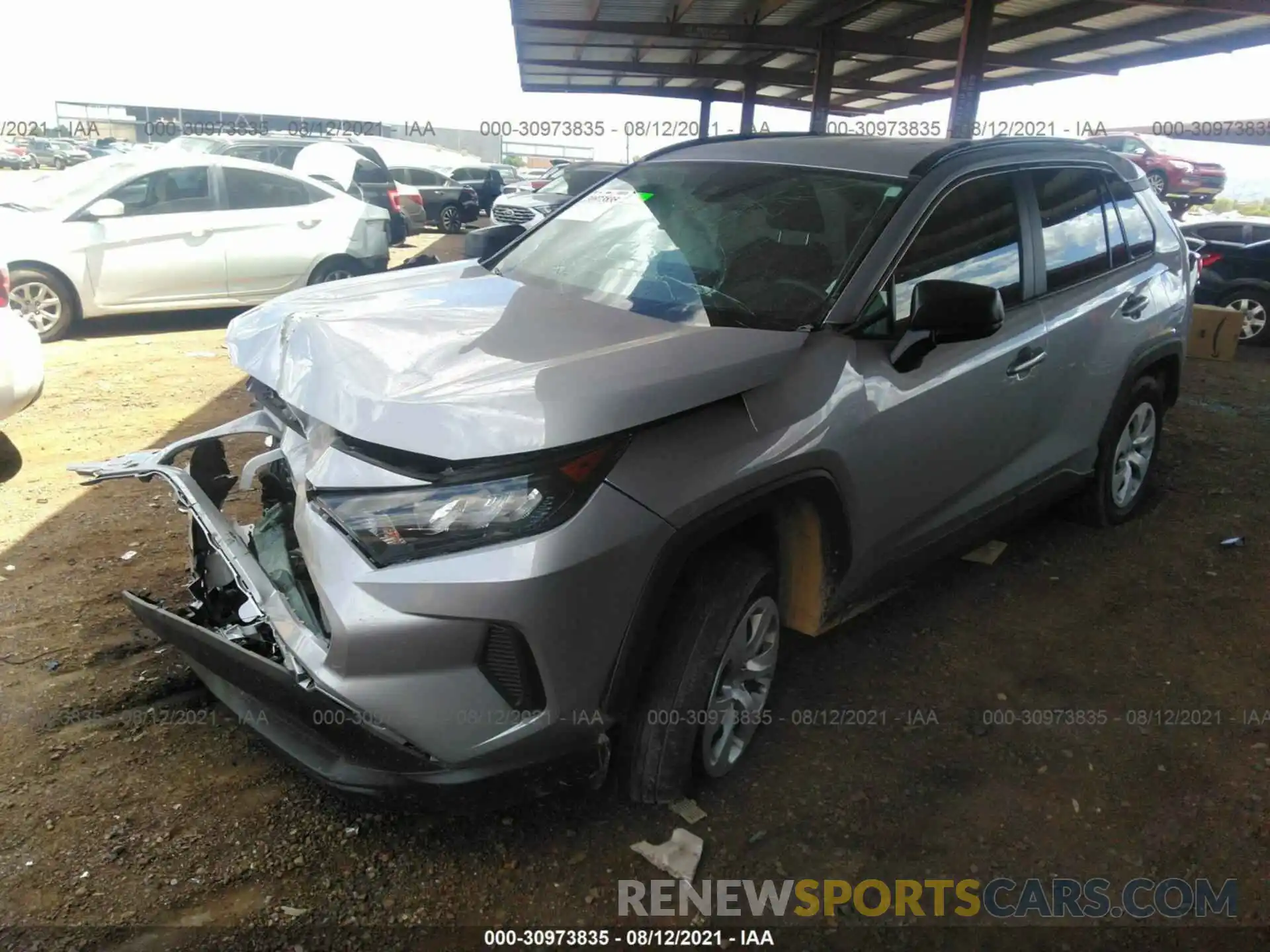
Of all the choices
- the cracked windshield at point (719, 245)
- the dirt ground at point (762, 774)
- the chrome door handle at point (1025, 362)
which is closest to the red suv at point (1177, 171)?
the dirt ground at point (762, 774)

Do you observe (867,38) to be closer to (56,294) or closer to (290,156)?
(290,156)

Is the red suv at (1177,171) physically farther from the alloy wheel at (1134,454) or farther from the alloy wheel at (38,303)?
the alloy wheel at (38,303)

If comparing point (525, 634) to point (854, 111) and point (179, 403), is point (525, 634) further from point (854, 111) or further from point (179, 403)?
point (854, 111)

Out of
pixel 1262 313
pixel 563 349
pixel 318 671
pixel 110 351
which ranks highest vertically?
pixel 563 349

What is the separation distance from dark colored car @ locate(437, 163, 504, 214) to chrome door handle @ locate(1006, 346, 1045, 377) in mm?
19910

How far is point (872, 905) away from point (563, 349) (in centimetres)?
162

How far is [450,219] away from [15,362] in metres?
17.5

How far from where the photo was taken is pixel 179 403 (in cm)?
605

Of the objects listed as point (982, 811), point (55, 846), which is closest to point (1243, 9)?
point (982, 811)

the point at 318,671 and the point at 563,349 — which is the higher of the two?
the point at 563,349

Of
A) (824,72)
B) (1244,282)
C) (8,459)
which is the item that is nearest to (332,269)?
(8,459)

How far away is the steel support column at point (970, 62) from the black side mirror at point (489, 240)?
8777 millimetres

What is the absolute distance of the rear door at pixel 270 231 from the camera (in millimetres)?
8625

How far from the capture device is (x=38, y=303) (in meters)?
7.56
